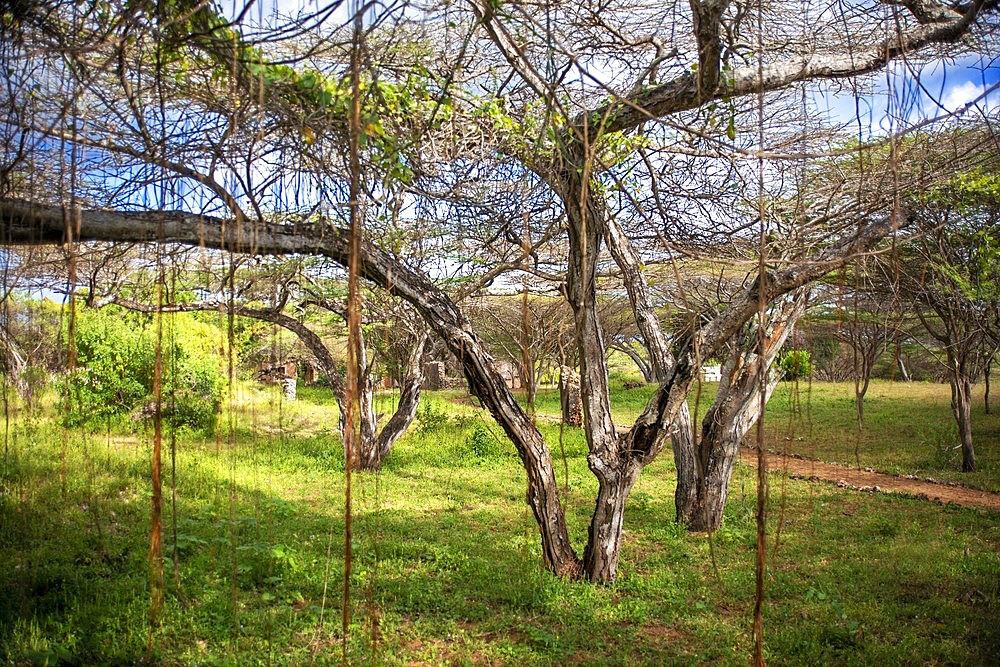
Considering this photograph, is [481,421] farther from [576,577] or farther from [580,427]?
[576,577]

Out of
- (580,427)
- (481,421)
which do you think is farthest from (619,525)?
(580,427)

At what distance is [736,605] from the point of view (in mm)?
4504

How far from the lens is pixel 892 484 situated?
28.9 ft

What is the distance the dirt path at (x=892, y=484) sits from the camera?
776cm

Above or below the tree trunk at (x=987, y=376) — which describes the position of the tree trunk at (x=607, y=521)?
below

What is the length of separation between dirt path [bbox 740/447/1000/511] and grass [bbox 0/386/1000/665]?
0.58m

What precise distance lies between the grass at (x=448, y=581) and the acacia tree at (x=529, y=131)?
0.75 meters

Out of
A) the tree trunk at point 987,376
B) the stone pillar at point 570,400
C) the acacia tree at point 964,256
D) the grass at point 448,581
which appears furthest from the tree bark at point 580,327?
the stone pillar at point 570,400

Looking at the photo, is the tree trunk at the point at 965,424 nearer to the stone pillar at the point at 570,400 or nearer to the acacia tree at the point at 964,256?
the acacia tree at the point at 964,256

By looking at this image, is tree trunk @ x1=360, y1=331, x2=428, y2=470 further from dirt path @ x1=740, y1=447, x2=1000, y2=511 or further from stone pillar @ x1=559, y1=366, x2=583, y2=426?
dirt path @ x1=740, y1=447, x2=1000, y2=511

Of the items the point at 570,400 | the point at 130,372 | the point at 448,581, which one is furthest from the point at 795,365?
the point at 570,400

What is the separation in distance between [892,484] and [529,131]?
7480 millimetres

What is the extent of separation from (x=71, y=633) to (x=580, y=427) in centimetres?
1255

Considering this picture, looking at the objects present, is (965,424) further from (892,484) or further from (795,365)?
(795,365)
